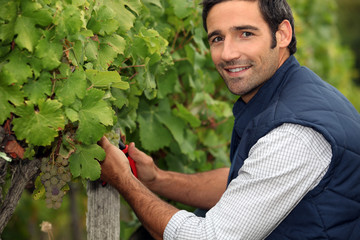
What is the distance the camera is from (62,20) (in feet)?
5.99

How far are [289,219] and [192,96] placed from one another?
59.2 inches

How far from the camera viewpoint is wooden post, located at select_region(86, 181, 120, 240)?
8.23 ft

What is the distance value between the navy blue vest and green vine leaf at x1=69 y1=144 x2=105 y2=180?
707mm

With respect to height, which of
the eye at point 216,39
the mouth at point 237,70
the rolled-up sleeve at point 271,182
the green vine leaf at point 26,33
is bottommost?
the rolled-up sleeve at point 271,182

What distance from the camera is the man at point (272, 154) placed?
83.0 inches

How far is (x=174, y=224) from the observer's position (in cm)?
226

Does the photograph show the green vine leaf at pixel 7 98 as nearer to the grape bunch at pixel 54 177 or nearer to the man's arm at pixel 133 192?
the grape bunch at pixel 54 177

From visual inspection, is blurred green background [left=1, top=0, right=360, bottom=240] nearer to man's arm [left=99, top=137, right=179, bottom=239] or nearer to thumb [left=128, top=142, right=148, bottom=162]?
thumb [left=128, top=142, right=148, bottom=162]

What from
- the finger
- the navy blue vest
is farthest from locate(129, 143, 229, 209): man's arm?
the navy blue vest

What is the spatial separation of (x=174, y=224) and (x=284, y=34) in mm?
Result: 1182

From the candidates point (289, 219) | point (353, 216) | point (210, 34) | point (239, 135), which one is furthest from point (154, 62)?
point (353, 216)

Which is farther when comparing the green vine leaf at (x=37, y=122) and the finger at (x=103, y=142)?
the finger at (x=103, y=142)

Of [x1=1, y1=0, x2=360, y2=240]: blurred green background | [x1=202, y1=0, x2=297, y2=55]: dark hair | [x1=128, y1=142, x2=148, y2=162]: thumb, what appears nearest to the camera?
[x1=202, y1=0, x2=297, y2=55]: dark hair

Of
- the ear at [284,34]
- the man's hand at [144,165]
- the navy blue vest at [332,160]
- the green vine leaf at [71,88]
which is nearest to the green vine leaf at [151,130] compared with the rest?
the man's hand at [144,165]
